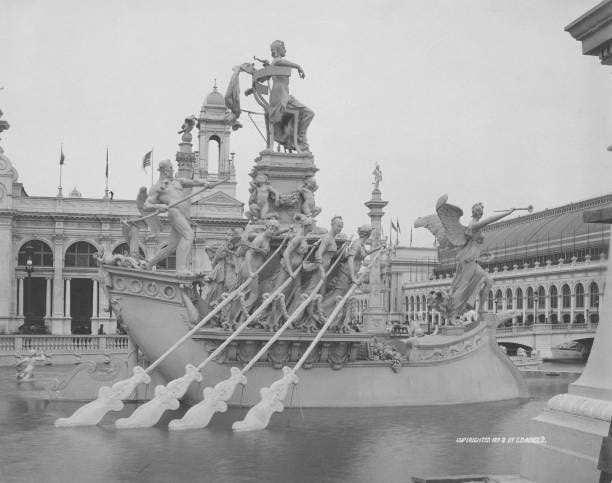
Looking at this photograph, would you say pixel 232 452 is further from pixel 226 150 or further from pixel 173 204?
pixel 226 150

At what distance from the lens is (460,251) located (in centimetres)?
1898

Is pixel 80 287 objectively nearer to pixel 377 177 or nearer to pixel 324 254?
pixel 377 177

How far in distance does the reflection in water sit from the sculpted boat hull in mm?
524

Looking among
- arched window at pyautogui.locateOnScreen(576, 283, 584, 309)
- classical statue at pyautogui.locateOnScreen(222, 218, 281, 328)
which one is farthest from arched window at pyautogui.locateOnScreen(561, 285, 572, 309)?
classical statue at pyautogui.locateOnScreen(222, 218, 281, 328)

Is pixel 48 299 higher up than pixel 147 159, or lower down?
lower down

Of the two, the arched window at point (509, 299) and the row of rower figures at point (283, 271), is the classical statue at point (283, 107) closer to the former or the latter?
the row of rower figures at point (283, 271)

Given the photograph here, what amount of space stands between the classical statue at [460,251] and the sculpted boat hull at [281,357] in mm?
1718

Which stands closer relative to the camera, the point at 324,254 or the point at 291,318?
the point at 291,318

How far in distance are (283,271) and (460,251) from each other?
4.32 meters

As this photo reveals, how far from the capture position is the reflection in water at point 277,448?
10633mm

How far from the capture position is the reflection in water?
10.6 m

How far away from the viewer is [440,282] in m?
84.4

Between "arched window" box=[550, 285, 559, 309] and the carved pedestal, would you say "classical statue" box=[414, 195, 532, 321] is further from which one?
"arched window" box=[550, 285, 559, 309]

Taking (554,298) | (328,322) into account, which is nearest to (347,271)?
(328,322)
